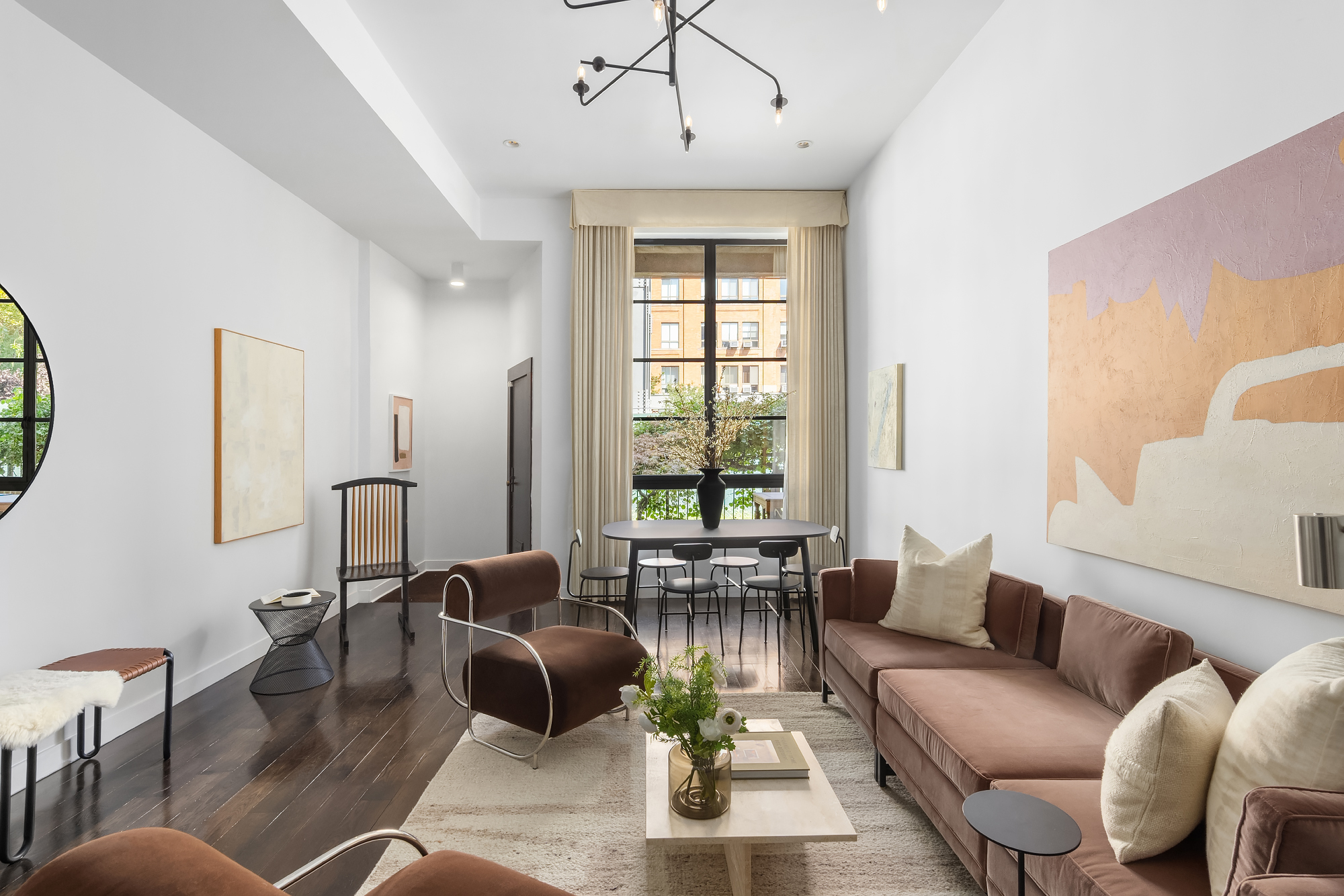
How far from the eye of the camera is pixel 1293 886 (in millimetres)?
1090

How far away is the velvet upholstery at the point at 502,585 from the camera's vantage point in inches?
125

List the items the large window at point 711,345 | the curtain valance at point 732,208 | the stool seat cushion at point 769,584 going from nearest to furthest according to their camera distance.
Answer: the stool seat cushion at point 769,584 → the curtain valance at point 732,208 → the large window at point 711,345

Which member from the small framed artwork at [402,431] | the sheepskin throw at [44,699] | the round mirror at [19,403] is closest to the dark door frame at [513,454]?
the small framed artwork at [402,431]

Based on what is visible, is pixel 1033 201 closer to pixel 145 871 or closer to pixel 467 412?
pixel 145 871

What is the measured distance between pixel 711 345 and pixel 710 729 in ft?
15.5

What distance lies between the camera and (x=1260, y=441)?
199 centimetres

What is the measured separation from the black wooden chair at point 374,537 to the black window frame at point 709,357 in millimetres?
2009

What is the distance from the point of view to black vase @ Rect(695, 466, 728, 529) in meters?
4.80

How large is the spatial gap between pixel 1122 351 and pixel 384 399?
5.51 m

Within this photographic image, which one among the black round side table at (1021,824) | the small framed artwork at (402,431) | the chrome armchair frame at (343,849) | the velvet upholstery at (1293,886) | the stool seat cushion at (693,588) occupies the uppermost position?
the small framed artwork at (402,431)

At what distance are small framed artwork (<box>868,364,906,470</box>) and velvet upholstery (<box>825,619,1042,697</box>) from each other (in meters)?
1.80

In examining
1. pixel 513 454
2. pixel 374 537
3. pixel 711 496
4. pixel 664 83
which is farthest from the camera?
pixel 513 454

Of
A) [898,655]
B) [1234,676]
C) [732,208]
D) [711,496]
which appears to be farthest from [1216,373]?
[732,208]

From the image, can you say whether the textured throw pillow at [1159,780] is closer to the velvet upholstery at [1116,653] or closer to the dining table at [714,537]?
the velvet upholstery at [1116,653]
